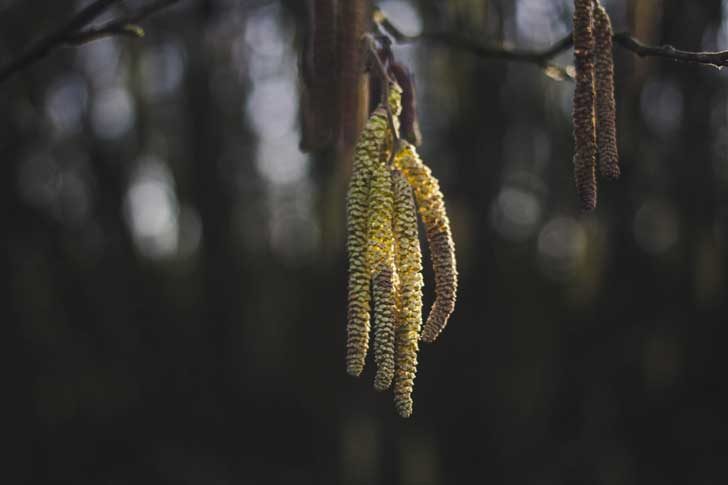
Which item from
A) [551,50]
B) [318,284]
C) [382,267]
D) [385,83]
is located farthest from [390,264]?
[318,284]

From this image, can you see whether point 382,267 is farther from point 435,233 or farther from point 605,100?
point 605,100

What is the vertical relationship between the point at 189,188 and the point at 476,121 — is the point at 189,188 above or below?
below

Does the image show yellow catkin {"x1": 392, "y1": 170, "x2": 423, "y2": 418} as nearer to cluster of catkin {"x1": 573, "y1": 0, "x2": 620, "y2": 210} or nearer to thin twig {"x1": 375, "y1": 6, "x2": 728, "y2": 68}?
cluster of catkin {"x1": 573, "y1": 0, "x2": 620, "y2": 210}

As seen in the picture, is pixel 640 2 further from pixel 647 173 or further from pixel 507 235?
pixel 507 235

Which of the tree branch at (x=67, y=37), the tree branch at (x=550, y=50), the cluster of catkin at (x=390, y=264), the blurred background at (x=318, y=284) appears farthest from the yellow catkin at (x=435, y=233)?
the blurred background at (x=318, y=284)

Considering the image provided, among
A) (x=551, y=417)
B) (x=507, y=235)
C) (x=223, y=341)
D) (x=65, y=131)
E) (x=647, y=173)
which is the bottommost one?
(x=551, y=417)

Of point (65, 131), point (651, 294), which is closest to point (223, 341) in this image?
point (65, 131)

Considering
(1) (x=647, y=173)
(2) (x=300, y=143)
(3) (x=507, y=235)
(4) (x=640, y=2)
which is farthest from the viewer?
(3) (x=507, y=235)
